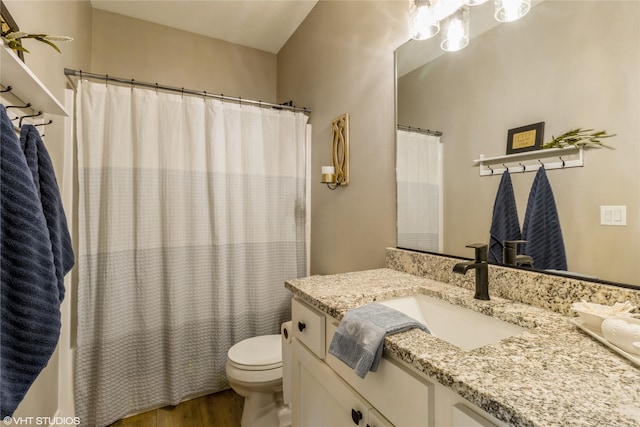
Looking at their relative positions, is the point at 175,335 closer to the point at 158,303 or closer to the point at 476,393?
the point at 158,303

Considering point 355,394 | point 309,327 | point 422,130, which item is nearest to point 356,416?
point 355,394

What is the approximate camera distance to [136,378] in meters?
1.79

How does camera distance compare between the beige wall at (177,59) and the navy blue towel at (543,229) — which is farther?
the beige wall at (177,59)

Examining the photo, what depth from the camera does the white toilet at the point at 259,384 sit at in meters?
1.56

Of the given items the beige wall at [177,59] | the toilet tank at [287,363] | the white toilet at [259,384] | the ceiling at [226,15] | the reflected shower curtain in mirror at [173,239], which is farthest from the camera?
the beige wall at [177,59]

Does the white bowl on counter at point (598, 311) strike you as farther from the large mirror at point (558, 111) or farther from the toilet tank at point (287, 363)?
the toilet tank at point (287, 363)

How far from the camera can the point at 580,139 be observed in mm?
866

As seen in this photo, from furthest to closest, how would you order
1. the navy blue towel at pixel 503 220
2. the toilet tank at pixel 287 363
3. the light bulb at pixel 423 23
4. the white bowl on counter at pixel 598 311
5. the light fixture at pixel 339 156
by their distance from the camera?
the light fixture at pixel 339 156 < the toilet tank at pixel 287 363 < the light bulb at pixel 423 23 < the navy blue towel at pixel 503 220 < the white bowl on counter at pixel 598 311

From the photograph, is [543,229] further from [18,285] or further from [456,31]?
[18,285]

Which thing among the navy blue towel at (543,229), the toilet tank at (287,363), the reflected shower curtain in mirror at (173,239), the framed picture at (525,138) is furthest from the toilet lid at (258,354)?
the framed picture at (525,138)

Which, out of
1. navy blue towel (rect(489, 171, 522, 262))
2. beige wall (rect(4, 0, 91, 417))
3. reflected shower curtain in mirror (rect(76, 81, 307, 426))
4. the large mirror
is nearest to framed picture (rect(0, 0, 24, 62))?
beige wall (rect(4, 0, 91, 417))

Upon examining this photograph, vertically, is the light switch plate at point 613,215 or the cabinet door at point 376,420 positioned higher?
the light switch plate at point 613,215

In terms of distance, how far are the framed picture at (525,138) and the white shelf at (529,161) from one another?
Result: 0.02 meters

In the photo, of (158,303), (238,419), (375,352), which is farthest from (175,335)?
(375,352)
